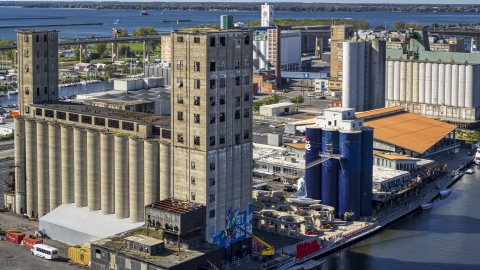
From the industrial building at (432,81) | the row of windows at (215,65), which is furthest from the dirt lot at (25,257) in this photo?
the industrial building at (432,81)

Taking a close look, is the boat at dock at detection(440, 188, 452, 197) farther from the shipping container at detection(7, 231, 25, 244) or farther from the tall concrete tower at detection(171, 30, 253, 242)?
the shipping container at detection(7, 231, 25, 244)

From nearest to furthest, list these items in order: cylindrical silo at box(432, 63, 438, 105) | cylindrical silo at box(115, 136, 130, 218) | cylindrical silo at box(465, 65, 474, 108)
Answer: cylindrical silo at box(115, 136, 130, 218) → cylindrical silo at box(465, 65, 474, 108) → cylindrical silo at box(432, 63, 438, 105)

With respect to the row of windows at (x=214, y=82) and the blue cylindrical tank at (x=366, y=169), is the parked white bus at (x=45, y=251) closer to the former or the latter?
the row of windows at (x=214, y=82)

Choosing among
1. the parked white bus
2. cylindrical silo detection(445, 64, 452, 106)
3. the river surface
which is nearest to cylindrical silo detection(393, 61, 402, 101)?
cylindrical silo detection(445, 64, 452, 106)

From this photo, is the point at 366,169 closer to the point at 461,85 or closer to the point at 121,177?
the point at 121,177

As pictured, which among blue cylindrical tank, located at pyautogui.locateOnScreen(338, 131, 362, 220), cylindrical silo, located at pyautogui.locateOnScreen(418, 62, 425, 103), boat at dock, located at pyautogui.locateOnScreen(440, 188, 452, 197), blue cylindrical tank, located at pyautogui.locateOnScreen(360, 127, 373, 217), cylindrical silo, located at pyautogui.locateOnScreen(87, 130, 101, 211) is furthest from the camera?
cylindrical silo, located at pyautogui.locateOnScreen(418, 62, 425, 103)

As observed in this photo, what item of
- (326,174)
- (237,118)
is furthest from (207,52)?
(326,174)
